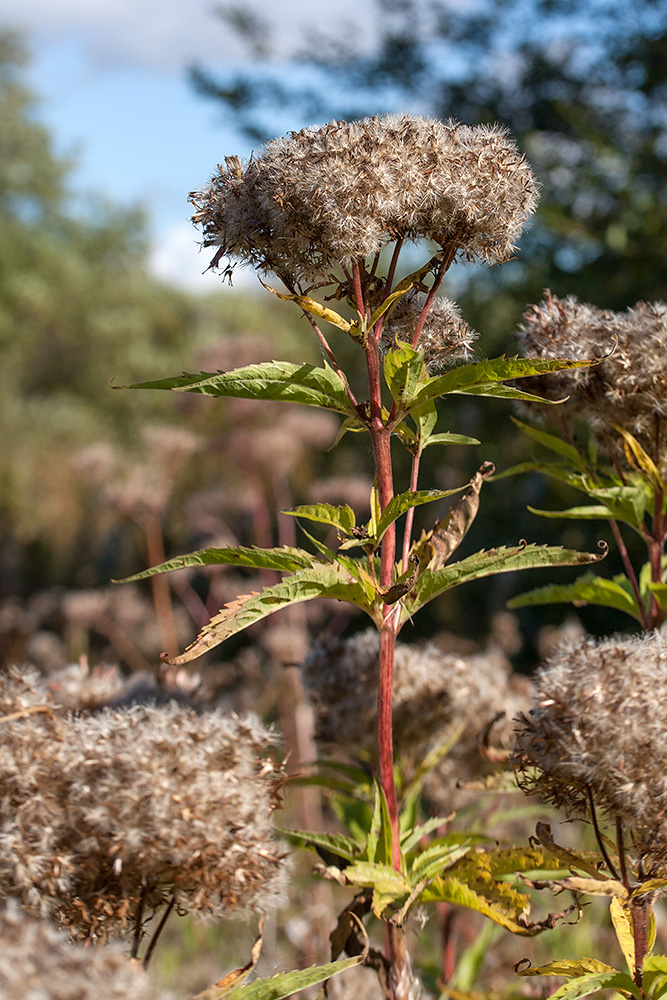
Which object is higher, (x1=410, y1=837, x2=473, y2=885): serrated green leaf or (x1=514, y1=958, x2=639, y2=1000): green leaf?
(x1=410, y1=837, x2=473, y2=885): serrated green leaf

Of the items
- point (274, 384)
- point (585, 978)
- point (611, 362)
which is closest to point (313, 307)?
point (274, 384)

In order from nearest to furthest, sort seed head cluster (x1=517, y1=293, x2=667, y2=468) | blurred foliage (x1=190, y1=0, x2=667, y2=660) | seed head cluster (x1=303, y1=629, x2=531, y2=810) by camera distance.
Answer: seed head cluster (x1=517, y1=293, x2=667, y2=468)
seed head cluster (x1=303, y1=629, x2=531, y2=810)
blurred foliage (x1=190, y1=0, x2=667, y2=660)

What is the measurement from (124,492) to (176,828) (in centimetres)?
345

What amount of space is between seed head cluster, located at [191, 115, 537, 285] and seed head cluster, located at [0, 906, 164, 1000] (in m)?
0.86

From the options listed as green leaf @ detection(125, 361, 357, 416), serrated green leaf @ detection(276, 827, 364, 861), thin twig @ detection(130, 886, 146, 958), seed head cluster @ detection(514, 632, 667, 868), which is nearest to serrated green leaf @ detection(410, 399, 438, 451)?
green leaf @ detection(125, 361, 357, 416)

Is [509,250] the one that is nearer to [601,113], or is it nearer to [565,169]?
[565,169]

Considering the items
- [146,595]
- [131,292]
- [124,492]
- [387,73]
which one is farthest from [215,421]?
[131,292]

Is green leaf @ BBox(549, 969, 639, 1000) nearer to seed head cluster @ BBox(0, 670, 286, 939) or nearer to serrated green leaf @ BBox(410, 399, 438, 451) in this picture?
seed head cluster @ BBox(0, 670, 286, 939)

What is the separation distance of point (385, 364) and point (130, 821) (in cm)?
70

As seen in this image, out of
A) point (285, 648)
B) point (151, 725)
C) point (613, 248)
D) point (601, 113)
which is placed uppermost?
point (601, 113)

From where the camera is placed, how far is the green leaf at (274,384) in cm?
116

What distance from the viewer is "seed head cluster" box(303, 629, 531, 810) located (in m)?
1.86

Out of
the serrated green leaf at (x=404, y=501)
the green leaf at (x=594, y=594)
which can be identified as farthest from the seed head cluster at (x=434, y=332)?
the green leaf at (x=594, y=594)

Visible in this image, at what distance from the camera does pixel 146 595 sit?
33.6 feet
